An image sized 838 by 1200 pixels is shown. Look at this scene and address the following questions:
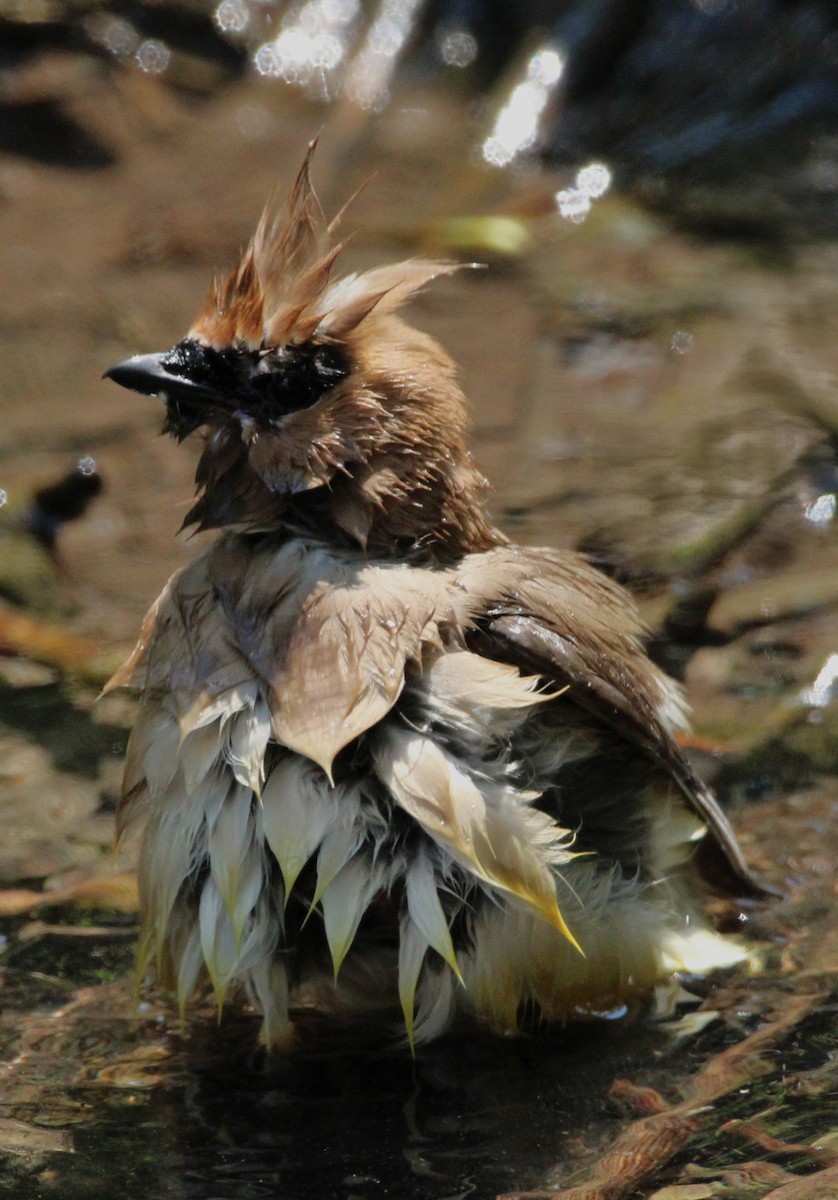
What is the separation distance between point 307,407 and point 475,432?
10.9 ft

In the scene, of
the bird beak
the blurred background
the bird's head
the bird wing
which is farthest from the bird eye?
the blurred background

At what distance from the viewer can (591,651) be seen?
4531 millimetres

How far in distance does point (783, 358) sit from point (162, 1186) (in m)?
5.72

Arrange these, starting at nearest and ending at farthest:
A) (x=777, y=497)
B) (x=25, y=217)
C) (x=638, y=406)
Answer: (x=777, y=497), (x=638, y=406), (x=25, y=217)

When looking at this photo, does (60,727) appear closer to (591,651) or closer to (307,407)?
(307,407)

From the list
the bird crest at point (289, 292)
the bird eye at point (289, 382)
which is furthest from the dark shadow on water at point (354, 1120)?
the bird crest at point (289, 292)

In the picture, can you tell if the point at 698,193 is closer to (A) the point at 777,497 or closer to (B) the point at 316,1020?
(A) the point at 777,497

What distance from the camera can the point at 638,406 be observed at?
26.8 feet

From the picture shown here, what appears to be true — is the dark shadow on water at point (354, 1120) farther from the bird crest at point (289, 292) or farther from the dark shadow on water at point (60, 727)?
the bird crest at point (289, 292)

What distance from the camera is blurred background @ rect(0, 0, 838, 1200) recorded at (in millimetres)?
4062

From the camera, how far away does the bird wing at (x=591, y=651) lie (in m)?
4.36

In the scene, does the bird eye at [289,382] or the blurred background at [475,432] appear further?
the bird eye at [289,382]

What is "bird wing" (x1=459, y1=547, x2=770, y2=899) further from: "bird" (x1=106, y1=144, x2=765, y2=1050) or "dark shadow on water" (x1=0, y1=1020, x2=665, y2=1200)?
"dark shadow on water" (x1=0, y1=1020, x2=665, y2=1200)

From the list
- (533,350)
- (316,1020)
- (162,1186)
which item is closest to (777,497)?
(533,350)
